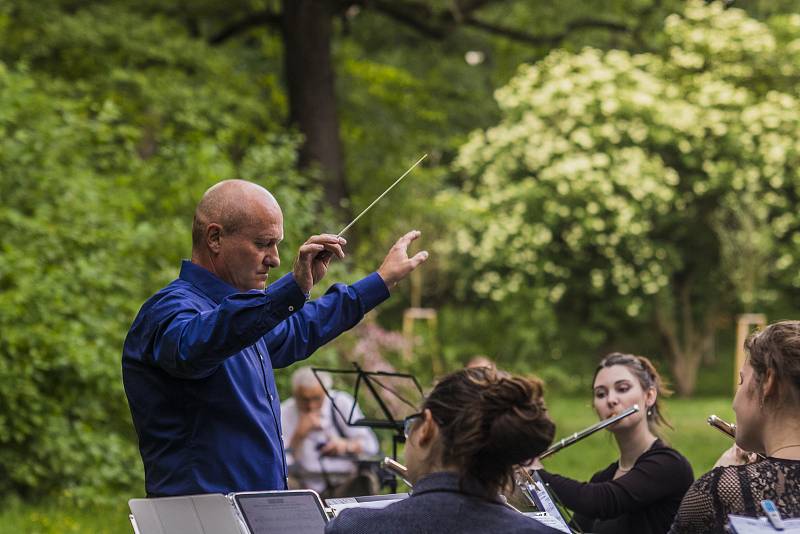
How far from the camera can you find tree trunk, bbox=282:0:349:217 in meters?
13.7

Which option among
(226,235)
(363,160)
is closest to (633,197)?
(363,160)

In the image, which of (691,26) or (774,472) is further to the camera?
(691,26)

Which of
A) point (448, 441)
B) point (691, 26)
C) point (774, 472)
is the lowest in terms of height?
point (774, 472)

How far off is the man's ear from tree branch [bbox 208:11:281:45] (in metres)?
11.2

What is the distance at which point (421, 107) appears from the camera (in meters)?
17.7

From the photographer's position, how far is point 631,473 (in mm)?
4645

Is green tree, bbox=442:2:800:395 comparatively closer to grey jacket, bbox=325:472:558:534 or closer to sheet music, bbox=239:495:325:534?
sheet music, bbox=239:495:325:534

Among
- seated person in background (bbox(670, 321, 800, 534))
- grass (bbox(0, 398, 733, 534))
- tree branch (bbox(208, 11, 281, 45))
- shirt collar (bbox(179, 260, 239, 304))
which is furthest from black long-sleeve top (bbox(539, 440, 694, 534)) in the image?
tree branch (bbox(208, 11, 281, 45))

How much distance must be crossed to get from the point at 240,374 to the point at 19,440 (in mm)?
5191

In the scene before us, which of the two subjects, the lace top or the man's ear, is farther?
the man's ear

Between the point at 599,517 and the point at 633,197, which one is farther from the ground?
the point at 633,197

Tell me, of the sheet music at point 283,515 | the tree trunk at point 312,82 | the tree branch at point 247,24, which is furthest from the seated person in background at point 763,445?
the tree branch at point 247,24

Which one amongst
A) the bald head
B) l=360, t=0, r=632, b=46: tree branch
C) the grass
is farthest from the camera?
l=360, t=0, r=632, b=46: tree branch

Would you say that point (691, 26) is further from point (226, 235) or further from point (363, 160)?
point (226, 235)
